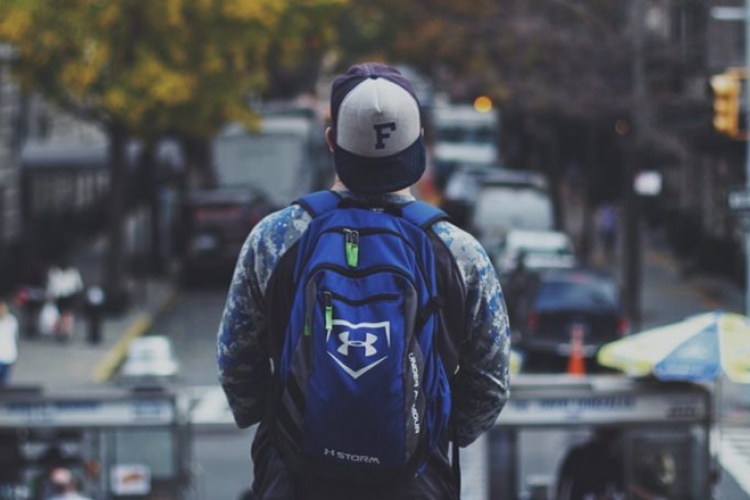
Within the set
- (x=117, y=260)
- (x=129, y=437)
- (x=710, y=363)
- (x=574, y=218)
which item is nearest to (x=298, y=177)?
(x=117, y=260)

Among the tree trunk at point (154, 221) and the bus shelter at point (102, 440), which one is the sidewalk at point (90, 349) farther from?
the bus shelter at point (102, 440)

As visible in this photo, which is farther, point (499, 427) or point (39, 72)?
point (39, 72)

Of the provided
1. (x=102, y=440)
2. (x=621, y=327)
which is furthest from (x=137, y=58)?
(x=102, y=440)

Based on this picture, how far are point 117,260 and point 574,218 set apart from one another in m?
23.4

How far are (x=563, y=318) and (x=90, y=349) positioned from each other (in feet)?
28.6

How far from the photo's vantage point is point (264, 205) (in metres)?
38.2

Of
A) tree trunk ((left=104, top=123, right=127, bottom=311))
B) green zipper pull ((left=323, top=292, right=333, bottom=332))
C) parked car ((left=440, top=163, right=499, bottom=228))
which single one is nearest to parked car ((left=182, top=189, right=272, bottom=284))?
tree trunk ((left=104, top=123, right=127, bottom=311))

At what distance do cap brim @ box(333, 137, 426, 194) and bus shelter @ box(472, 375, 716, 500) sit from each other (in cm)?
908

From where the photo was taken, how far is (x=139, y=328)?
32.1 meters

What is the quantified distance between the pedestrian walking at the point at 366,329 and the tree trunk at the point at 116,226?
29.5 meters

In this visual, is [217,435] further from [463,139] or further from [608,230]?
[463,139]

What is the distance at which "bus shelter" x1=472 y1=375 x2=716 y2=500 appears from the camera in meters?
12.9

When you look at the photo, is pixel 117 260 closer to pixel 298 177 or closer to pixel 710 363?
pixel 298 177

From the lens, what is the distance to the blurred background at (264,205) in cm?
1459
